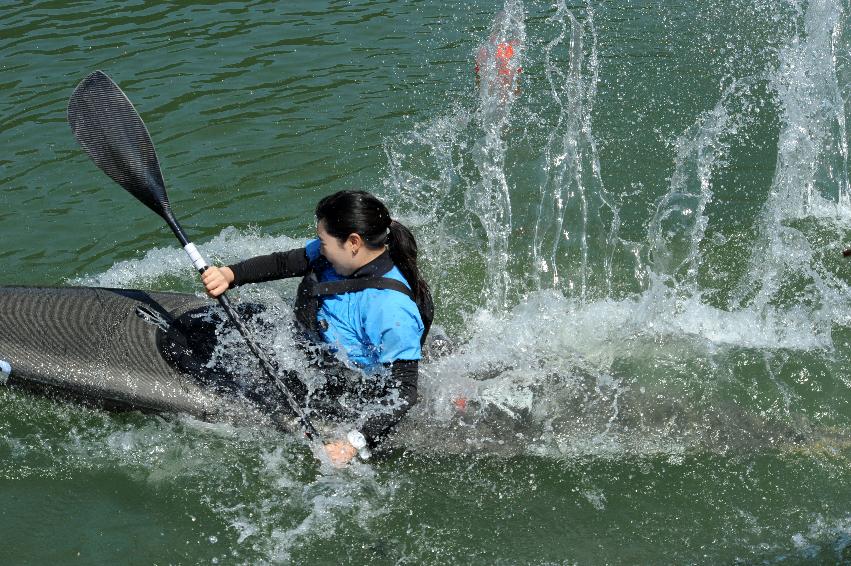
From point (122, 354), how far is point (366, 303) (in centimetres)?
143

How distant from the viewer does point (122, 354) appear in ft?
14.8

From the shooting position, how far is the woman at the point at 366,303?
383cm

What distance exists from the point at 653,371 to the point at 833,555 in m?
1.32

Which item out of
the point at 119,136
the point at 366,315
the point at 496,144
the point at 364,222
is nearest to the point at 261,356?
the point at 366,315

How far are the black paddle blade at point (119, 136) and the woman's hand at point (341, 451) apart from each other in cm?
149

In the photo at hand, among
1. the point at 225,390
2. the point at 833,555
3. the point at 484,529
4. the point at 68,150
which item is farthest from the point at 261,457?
the point at 68,150

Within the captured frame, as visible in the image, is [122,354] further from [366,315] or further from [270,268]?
[366,315]

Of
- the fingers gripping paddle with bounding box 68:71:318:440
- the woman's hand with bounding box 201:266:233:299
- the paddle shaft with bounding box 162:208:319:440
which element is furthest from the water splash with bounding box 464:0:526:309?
the fingers gripping paddle with bounding box 68:71:318:440

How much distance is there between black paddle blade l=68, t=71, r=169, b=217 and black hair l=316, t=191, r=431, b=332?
1.17 m

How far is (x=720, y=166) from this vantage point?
7270mm

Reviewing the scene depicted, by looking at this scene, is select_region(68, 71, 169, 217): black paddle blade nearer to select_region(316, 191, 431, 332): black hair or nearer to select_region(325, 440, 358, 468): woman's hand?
select_region(316, 191, 431, 332): black hair

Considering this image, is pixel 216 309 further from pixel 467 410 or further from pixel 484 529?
pixel 484 529

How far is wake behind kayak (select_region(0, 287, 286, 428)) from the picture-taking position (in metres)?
4.42

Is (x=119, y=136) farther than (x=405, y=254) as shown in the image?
Yes
